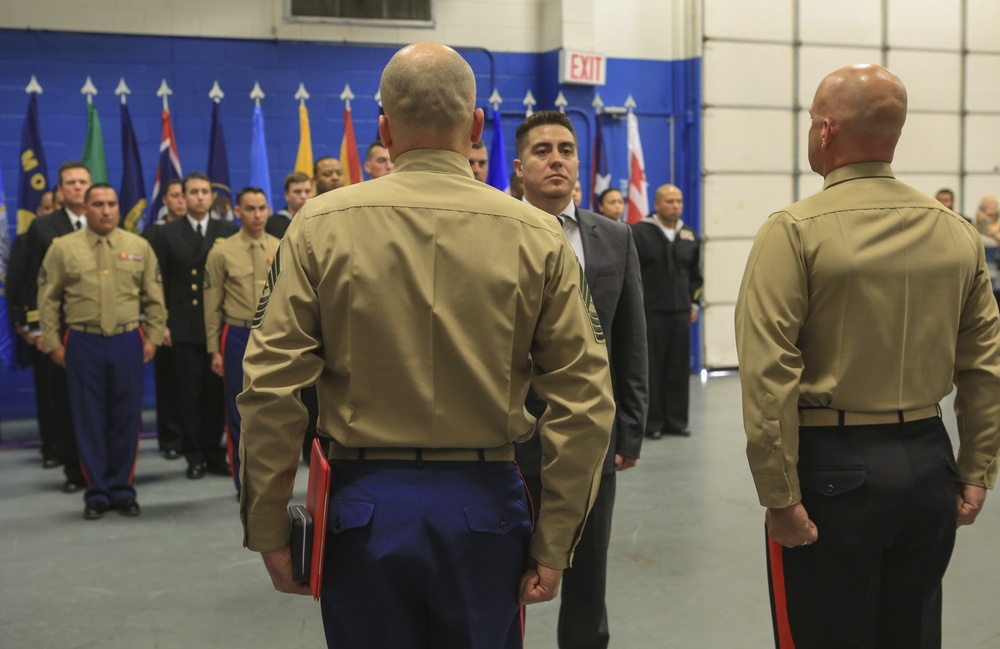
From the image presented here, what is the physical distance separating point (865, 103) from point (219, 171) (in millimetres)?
6296

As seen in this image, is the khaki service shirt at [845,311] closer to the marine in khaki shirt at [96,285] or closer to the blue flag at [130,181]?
the marine in khaki shirt at [96,285]

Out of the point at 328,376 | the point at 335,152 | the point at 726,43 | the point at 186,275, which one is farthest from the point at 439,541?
the point at 726,43

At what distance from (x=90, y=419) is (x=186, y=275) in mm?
1564

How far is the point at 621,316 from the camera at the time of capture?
9.38ft

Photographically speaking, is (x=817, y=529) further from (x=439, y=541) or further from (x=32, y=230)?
(x=32, y=230)

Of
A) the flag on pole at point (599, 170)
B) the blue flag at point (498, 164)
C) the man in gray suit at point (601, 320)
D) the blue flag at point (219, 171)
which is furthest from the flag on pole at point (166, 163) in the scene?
the man in gray suit at point (601, 320)

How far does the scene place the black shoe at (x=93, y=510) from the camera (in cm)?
510

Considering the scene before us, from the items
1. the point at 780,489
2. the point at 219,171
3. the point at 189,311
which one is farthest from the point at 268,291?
the point at 219,171

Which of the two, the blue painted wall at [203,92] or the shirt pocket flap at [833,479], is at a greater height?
the blue painted wall at [203,92]

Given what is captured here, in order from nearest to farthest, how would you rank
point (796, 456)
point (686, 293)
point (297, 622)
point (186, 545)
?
point (796, 456) → point (297, 622) → point (186, 545) → point (686, 293)

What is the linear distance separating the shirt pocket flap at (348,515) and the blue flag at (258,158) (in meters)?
6.15

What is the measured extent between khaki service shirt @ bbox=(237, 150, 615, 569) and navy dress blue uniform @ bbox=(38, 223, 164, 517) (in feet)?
12.1

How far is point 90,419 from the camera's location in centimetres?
514

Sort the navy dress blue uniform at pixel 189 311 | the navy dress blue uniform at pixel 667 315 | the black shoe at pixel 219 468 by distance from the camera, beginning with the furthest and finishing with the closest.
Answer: the navy dress blue uniform at pixel 667 315 → the navy dress blue uniform at pixel 189 311 → the black shoe at pixel 219 468
